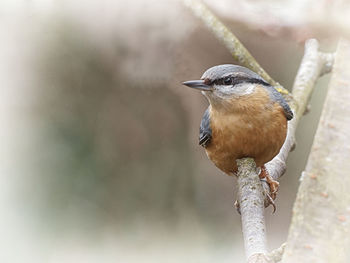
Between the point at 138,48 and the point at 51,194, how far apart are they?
1394mm

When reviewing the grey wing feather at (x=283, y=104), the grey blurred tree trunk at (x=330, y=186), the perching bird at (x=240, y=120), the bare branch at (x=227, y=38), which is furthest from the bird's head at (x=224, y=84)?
the grey blurred tree trunk at (x=330, y=186)

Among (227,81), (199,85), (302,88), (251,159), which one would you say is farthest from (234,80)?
(302,88)

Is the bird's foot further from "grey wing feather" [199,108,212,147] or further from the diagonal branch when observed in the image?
"grey wing feather" [199,108,212,147]

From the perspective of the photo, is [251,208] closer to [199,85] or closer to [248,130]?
[248,130]

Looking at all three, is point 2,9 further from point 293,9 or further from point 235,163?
point 293,9

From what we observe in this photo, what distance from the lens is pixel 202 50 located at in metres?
4.30

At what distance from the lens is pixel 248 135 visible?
7.34ft

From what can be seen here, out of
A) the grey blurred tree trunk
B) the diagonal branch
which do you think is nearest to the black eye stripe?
the diagonal branch

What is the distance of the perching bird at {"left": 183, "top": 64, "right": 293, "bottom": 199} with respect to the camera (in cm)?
224

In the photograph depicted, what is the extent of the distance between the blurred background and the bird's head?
1.51 m

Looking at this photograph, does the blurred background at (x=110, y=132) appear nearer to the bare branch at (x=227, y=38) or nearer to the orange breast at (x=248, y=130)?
the bare branch at (x=227, y=38)

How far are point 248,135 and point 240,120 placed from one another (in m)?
0.08

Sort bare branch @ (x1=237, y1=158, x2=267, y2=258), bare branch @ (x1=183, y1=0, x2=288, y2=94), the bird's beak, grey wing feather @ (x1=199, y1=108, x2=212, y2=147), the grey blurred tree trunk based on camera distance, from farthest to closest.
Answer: bare branch @ (x1=183, y1=0, x2=288, y2=94) < grey wing feather @ (x1=199, y1=108, x2=212, y2=147) < the bird's beak < bare branch @ (x1=237, y1=158, x2=267, y2=258) < the grey blurred tree trunk

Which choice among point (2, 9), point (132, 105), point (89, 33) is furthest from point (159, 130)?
point (2, 9)
